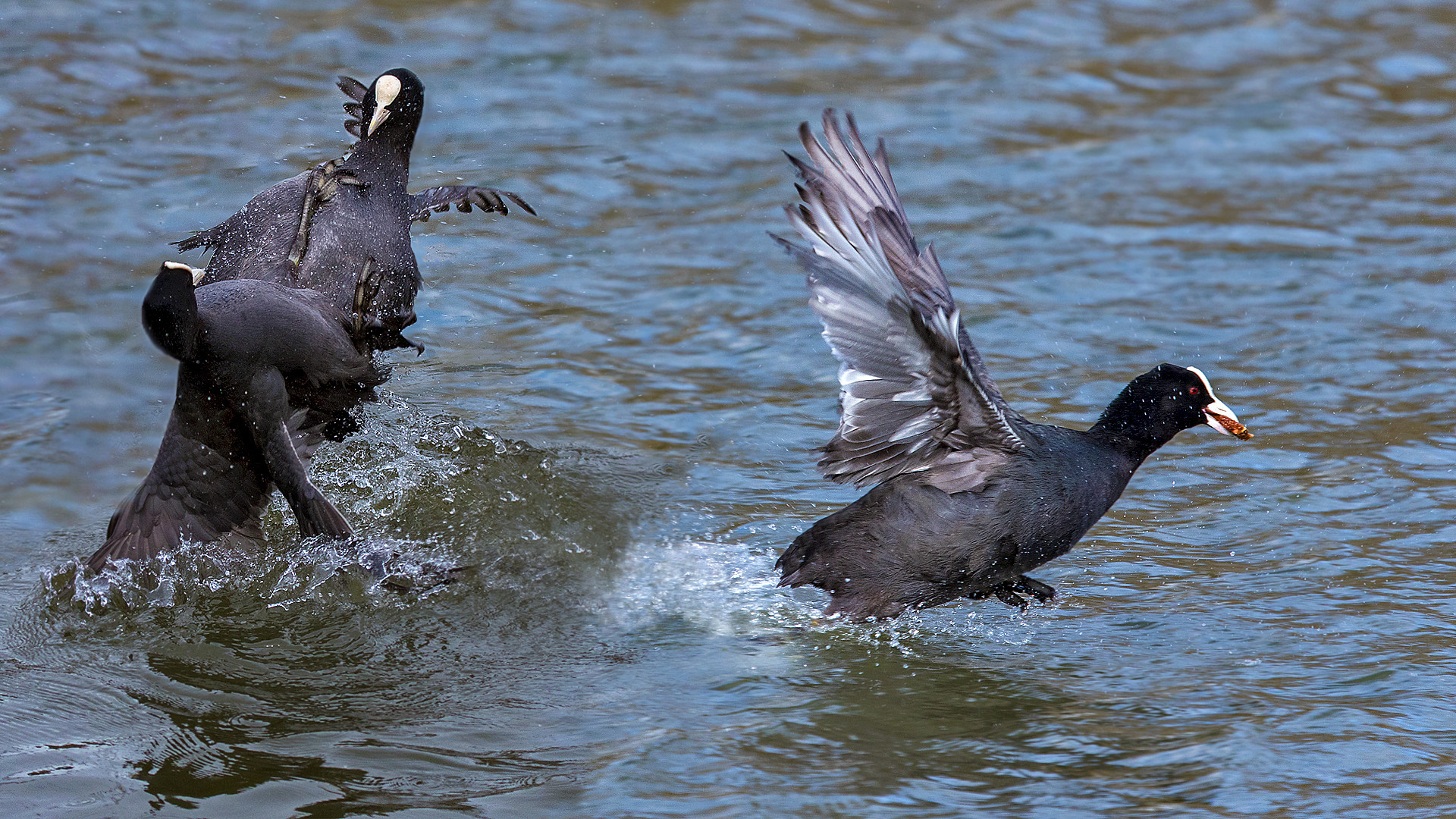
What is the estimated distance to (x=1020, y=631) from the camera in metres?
4.89

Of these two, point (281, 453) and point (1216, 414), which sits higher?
point (1216, 414)

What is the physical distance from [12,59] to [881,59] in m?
5.01

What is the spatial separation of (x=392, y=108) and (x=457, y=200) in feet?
1.29

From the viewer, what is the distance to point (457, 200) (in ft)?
19.0

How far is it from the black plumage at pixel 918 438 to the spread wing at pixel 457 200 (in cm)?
162

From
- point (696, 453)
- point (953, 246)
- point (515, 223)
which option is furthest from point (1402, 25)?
point (696, 453)

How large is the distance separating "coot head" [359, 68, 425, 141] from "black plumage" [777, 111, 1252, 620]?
178 centimetres

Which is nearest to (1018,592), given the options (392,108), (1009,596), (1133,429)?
(1009,596)

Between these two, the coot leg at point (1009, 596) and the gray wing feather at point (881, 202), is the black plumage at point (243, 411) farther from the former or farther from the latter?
the coot leg at point (1009, 596)

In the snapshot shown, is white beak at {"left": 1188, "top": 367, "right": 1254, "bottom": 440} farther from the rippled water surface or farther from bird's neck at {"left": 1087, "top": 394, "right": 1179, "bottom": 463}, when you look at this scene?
the rippled water surface

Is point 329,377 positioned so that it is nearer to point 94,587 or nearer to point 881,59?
point 94,587

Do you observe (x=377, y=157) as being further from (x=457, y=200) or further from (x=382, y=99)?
(x=457, y=200)

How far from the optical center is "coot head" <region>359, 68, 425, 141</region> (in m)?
5.61

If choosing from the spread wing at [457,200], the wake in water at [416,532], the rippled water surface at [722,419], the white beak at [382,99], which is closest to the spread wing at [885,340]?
the rippled water surface at [722,419]
